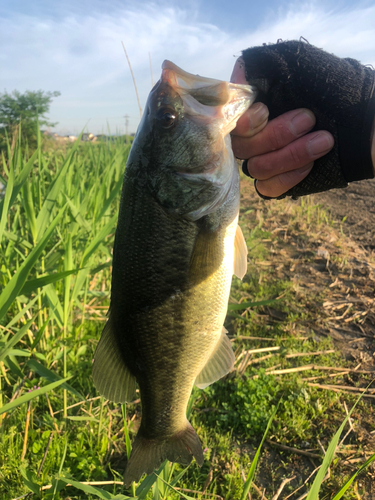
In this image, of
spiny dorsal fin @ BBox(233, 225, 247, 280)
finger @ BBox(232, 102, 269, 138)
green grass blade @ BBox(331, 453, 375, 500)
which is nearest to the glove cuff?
finger @ BBox(232, 102, 269, 138)

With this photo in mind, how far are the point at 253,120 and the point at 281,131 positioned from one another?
0.50 feet

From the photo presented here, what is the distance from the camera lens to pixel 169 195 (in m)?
1.51

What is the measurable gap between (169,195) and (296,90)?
78cm

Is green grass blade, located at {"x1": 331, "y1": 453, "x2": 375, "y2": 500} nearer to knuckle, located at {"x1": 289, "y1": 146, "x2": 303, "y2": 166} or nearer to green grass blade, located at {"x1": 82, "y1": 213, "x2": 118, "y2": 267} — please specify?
knuckle, located at {"x1": 289, "y1": 146, "x2": 303, "y2": 166}

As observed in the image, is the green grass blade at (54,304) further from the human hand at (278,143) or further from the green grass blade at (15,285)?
the human hand at (278,143)

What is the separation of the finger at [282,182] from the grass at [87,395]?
769mm

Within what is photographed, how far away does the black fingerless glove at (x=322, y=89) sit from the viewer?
1556 mm

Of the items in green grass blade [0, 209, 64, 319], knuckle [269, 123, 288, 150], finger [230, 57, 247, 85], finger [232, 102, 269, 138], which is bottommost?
green grass blade [0, 209, 64, 319]

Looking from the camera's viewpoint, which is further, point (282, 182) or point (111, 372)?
point (282, 182)

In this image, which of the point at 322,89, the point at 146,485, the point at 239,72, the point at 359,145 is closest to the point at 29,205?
the point at 239,72

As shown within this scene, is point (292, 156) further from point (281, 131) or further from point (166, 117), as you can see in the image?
point (166, 117)

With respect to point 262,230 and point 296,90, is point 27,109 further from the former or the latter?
point 296,90

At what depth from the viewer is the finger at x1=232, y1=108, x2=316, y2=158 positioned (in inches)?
63.8

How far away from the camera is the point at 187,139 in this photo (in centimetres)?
152
